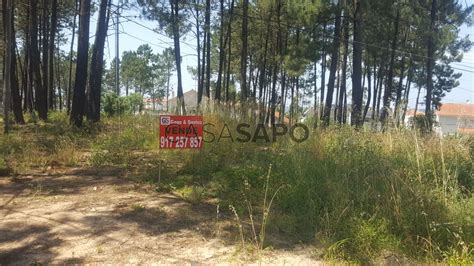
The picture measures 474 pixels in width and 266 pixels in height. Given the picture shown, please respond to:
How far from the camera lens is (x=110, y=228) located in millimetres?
3654

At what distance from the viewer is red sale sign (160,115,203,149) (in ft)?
17.0

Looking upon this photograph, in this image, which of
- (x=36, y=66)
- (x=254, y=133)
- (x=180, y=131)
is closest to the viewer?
(x=180, y=131)

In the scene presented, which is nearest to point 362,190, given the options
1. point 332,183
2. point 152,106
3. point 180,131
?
point 332,183

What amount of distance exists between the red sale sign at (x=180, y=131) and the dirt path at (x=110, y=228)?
0.69 meters

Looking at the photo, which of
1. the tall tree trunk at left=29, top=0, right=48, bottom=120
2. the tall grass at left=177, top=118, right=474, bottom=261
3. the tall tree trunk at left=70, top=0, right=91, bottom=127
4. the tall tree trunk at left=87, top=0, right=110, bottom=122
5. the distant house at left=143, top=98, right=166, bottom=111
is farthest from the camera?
the tall tree trunk at left=29, top=0, right=48, bottom=120

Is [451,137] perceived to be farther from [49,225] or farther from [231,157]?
[49,225]

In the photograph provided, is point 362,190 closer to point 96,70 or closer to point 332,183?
point 332,183

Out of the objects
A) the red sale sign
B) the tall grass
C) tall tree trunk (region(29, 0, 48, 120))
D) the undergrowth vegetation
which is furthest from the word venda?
tall tree trunk (region(29, 0, 48, 120))

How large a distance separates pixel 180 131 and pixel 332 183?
2155 mm

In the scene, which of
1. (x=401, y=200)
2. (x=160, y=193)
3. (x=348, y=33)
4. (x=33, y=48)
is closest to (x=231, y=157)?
(x=160, y=193)

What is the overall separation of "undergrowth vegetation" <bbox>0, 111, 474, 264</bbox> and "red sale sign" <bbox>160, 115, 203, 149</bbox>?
0.29 meters

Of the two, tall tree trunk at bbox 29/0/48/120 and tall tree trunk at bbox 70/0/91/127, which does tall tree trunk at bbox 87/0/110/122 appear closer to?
tall tree trunk at bbox 29/0/48/120

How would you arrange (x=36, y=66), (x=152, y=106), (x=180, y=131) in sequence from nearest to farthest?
1. (x=180, y=131)
2. (x=152, y=106)
3. (x=36, y=66)

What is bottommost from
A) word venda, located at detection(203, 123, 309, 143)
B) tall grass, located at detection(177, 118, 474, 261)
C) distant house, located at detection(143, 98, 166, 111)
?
tall grass, located at detection(177, 118, 474, 261)
